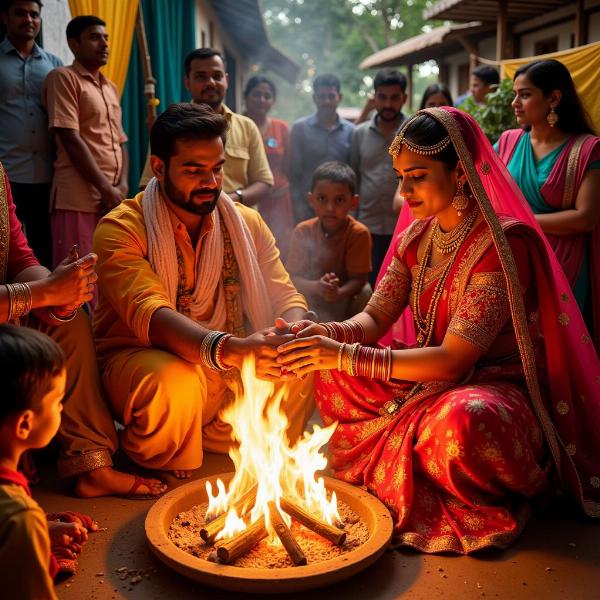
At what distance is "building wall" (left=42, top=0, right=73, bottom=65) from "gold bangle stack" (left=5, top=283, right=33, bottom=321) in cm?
320

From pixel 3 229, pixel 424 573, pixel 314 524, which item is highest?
pixel 3 229

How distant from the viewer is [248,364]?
10.3 feet

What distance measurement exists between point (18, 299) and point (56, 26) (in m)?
3.56

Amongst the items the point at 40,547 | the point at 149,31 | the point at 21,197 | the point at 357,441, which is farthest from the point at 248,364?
the point at 149,31

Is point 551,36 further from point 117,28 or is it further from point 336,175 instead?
point 117,28

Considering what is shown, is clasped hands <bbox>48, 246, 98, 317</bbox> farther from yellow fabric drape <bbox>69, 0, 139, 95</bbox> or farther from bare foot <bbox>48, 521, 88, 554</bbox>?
yellow fabric drape <bbox>69, 0, 139, 95</bbox>

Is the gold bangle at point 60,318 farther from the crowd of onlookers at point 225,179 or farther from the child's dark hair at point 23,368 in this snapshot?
the child's dark hair at point 23,368

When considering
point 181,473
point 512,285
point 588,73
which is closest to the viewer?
point 512,285

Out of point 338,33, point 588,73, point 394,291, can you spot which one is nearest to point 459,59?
point 588,73

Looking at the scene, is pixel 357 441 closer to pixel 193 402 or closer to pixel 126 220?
pixel 193 402

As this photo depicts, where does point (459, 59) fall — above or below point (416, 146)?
above

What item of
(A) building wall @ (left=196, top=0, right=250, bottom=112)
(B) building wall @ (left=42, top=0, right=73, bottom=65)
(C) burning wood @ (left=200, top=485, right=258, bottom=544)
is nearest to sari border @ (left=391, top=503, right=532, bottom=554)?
(C) burning wood @ (left=200, top=485, right=258, bottom=544)

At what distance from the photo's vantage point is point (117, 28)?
19.2 feet

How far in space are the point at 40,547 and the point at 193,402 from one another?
1492 mm
